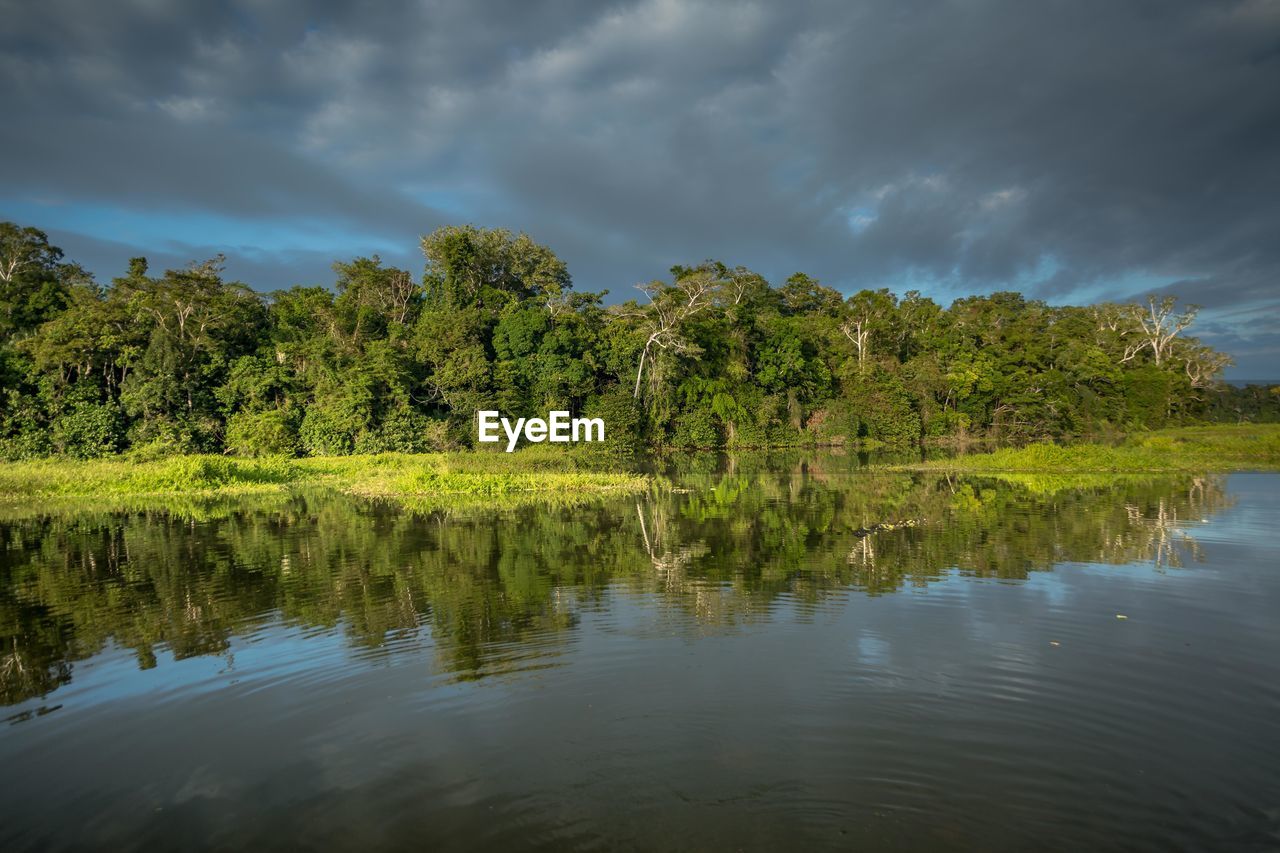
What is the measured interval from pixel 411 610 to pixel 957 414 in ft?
152

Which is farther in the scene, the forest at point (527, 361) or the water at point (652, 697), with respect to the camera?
the forest at point (527, 361)

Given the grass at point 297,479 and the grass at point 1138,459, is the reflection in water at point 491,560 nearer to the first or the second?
the grass at point 297,479

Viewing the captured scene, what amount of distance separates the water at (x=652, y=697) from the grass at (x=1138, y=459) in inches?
545

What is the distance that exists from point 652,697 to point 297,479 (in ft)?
77.8

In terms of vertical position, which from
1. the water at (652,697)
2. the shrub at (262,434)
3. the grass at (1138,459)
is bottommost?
the water at (652,697)

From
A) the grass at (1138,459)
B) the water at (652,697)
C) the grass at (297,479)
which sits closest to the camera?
the water at (652,697)

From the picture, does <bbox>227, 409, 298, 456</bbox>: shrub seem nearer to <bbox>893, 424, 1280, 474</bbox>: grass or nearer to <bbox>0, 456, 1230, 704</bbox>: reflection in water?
<bbox>0, 456, 1230, 704</bbox>: reflection in water

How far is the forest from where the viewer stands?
3388 centimetres

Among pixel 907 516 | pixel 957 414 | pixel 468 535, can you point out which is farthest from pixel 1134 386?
pixel 468 535

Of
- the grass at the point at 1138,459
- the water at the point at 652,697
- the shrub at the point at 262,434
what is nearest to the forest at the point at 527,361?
the shrub at the point at 262,434

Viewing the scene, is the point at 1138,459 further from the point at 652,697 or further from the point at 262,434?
the point at 262,434

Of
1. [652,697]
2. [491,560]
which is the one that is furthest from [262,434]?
[652,697]

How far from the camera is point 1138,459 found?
82.5ft

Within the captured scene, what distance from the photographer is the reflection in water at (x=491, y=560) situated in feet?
26.5
